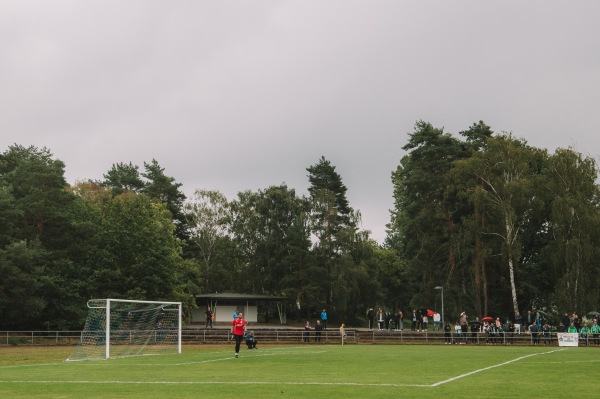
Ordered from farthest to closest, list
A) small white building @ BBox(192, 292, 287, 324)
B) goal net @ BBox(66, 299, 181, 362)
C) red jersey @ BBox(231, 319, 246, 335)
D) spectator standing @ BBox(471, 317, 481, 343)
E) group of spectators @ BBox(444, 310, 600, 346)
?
small white building @ BBox(192, 292, 287, 324), spectator standing @ BBox(471, 317, 481, 343), group of spectators @ BBox(444, 310, 600, 346), goal net @ BBox(66, 299, 181, 362), red jersey @ BBox(231, 319, 246, 335)

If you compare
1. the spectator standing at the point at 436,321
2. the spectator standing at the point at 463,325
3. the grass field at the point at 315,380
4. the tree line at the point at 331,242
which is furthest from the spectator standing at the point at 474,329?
the grass field at the point at 315,380

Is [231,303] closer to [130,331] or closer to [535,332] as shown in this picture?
[130,331]

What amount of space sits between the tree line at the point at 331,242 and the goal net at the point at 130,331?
1644 cm

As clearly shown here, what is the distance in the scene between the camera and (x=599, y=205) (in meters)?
62.1

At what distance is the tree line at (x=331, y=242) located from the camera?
192 feet

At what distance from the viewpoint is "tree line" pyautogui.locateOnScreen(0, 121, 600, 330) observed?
58.5m

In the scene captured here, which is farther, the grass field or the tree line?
the tree line

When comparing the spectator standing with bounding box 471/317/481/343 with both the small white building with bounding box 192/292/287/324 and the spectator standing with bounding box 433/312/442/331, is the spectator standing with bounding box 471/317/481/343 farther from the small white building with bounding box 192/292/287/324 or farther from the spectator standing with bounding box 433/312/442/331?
the small white building with bounding box 192/292/287/324

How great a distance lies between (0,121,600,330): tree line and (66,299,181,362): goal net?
16.4m

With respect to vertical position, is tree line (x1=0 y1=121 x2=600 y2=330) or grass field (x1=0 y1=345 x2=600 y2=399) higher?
tree line (x1=0 y1=121 x2=600 y2=330)

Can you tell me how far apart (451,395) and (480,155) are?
53.4m

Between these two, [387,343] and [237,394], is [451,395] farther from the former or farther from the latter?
[387,343]

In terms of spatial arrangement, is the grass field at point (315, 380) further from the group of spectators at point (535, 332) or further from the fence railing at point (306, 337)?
the fence railing at point (306, 337)

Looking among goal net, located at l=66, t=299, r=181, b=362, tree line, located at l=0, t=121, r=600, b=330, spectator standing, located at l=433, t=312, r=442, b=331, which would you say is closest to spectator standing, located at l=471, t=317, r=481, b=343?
spectator standing, located at l=433, t=312, r=442, b=331
